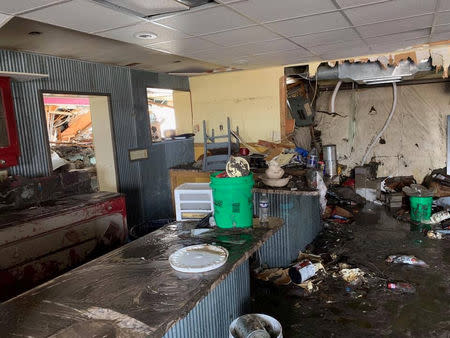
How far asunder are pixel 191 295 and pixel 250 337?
604 millimetres

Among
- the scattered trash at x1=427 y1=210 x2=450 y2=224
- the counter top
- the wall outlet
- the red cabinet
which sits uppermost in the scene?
the red cabinet

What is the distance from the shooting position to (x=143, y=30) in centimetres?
284

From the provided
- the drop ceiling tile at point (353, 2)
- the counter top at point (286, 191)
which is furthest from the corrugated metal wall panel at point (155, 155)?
the drop ceiling tile at point (353, 2)

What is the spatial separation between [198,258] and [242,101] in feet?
14.2

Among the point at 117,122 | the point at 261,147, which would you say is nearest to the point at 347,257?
the point at 261,147

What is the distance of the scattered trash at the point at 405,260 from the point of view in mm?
3672

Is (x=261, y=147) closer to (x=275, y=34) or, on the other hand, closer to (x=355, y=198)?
(x=355, y=198)

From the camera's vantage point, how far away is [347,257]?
392cm

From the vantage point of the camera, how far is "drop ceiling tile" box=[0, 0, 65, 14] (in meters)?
2.07

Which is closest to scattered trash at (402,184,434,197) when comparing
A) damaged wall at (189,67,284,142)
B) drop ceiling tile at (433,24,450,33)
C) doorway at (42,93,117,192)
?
damaged wall at (189,67,284,142)

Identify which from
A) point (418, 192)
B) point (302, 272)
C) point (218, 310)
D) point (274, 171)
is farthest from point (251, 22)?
point (418, 192)

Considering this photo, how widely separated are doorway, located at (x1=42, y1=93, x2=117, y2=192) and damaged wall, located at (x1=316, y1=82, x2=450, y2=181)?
4489mm

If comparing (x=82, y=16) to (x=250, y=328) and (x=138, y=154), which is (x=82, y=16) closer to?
(x=250, y=328)

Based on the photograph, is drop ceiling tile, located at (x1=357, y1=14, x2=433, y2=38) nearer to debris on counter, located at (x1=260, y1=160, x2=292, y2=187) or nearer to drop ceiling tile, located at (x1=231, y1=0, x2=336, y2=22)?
drop ceiling tile, located at (x1=231, y1=0, x2=336, y2=22)
